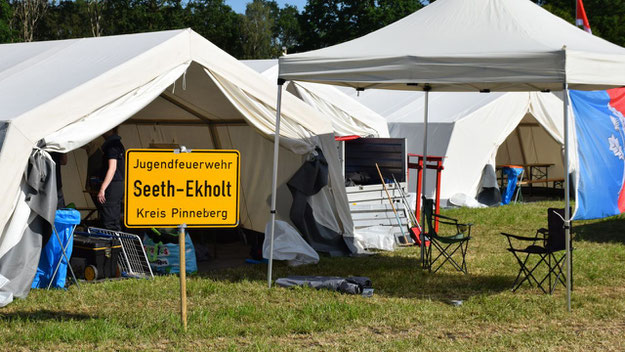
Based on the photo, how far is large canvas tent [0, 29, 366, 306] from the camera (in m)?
6.36

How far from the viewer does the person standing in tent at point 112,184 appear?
25.2 feet

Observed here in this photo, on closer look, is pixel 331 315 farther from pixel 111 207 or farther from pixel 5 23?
pixel 5 23

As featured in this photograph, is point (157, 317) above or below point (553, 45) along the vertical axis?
below

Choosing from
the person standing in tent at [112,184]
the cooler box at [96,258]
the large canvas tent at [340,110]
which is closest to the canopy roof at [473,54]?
the person standing in tent at [112,184]

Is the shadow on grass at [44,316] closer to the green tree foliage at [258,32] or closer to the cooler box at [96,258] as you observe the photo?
the cooler box at [96,258]

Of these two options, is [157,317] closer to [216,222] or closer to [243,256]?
[216,222]

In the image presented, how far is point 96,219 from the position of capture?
10203mm

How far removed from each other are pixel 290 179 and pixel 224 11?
35.1 m

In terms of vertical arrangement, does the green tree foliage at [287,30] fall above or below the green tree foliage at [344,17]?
above

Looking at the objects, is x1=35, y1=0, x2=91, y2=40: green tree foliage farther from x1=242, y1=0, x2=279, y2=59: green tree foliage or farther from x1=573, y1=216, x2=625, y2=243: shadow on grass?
x1=573, y1=216, x2=625, y2=243: shadow on grass

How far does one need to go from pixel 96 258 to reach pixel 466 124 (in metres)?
8.28

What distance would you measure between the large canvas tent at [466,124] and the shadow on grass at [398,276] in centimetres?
521

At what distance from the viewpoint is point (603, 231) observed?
10.5 m

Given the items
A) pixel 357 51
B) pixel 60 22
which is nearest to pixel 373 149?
pixel 357 51
